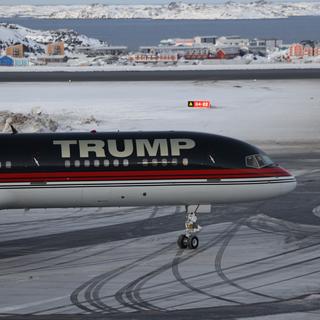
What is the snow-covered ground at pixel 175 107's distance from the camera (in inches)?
3103

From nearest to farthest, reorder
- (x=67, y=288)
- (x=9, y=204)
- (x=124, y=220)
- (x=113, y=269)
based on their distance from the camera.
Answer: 1. (x=67, y=288)
2. (x=113, y=269)
3. (x=9, y=204)
4. (x=124, y=220)

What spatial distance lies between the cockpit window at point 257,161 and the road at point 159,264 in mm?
3330

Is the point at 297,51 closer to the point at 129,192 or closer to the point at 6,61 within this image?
the point at 6,61

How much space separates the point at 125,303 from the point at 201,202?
8826mm

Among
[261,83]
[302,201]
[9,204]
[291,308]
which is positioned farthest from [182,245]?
[261,83]

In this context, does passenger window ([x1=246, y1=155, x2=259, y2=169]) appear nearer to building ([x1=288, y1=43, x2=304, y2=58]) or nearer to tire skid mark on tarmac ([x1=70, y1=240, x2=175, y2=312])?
tire skid mark on tarmac ([x1=70, y1=240, x2=175, y2=312])

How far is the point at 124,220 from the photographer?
46.8m

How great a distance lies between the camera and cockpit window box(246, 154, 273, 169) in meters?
39.6

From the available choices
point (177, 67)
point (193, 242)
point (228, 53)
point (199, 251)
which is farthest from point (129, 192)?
point (228, 53)

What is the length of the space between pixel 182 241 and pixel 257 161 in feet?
14.4

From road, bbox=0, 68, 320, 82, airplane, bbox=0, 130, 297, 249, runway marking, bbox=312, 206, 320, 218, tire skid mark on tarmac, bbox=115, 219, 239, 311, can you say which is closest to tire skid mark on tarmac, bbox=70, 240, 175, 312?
tire skid mark on tarmac, bbox=115, 219, 239, 311

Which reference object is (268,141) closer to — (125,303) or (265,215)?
(265,215)

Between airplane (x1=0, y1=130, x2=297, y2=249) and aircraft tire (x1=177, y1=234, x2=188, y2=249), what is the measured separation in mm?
212

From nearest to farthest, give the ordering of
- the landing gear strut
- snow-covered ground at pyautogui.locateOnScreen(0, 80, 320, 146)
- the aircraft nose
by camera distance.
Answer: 1. the landing gear strut
2. the aircraft nose
3. snow-covered ground at pyautogui.locateOnScreen(0, 80, 320, 146)
